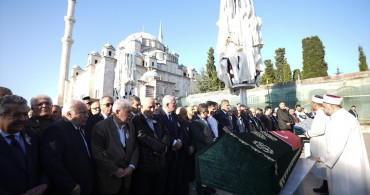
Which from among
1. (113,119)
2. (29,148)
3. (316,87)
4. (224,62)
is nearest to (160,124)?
(113,119)

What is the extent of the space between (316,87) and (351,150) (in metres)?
10.2

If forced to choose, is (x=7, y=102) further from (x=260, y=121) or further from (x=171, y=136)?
(x=260, y=121)

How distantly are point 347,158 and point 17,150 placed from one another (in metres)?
4.25

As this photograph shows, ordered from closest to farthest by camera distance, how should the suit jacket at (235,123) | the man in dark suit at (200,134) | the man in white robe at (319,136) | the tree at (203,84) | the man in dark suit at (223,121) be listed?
→ the man in white robe at (319,136), the man in dark suit at (200,134), the man in dark suit at (223,121), the suit jacket at (235,123), the tree at (203,84)

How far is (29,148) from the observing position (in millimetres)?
1868

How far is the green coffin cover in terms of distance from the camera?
1498 mm

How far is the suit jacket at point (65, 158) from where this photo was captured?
193 cm

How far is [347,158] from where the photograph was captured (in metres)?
2.86

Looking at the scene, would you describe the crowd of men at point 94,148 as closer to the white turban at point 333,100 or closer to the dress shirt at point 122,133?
the dress shirt at point 122,133

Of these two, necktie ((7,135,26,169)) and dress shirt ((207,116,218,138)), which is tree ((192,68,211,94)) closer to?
dress shirt ((207,116,218,138))

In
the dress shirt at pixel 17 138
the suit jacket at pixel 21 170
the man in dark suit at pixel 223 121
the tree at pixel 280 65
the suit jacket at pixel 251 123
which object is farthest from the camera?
the tree at pixel 280 65

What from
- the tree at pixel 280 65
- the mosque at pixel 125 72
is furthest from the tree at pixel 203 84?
the tree at pixel 280 65

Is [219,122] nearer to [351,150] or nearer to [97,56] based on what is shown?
[351,150]

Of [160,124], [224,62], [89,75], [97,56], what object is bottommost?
[160,124]
